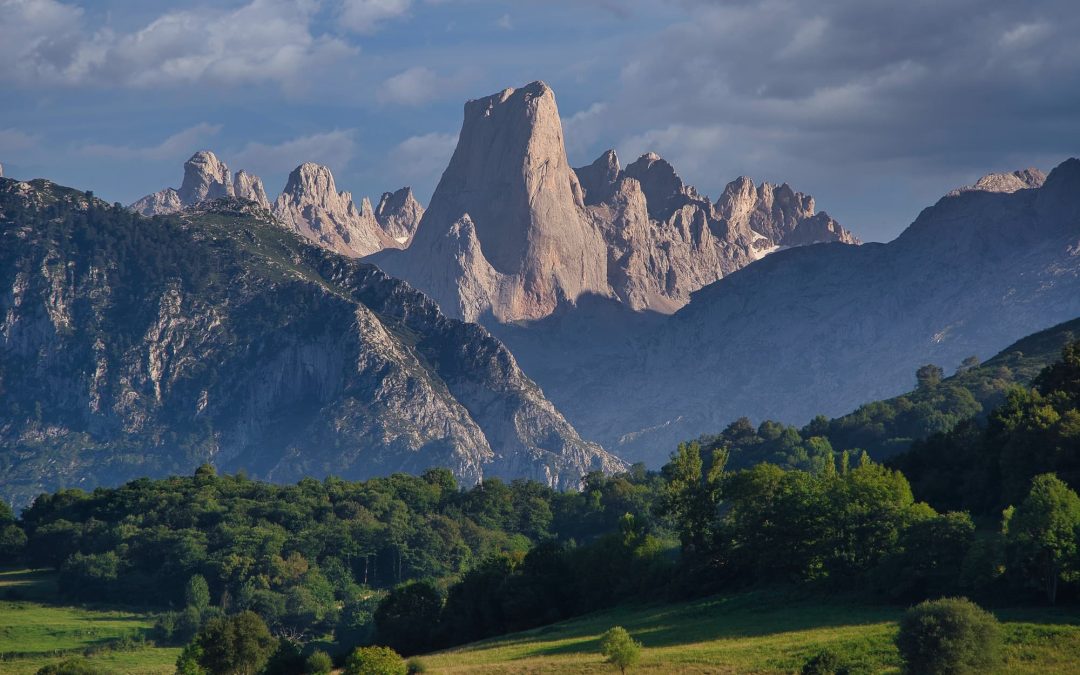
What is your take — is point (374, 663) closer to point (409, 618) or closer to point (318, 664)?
point (318, 664)

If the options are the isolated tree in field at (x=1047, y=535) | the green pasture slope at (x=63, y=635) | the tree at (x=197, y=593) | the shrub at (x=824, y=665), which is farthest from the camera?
the tree at (x=197, y=593)

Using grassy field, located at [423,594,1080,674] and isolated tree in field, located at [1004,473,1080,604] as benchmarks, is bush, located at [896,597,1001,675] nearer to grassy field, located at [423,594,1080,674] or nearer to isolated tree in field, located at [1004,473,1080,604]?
grassy field, located at [423,594,1080,674]

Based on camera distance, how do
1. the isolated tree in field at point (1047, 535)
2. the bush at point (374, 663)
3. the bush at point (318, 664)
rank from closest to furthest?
the bush at point (374, 663) → the isolated tree in field at point (1047, 535) → the bush at point (318, 664)

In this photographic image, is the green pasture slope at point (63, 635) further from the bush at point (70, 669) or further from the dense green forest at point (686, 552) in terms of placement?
the bush at point (70, 669)

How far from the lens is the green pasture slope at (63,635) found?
130 m

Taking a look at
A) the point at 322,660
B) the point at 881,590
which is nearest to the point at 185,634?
the point at 322,660

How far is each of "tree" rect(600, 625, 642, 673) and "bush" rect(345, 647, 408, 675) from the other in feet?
38.1

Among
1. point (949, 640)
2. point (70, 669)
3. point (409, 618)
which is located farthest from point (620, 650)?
point (409, 618)

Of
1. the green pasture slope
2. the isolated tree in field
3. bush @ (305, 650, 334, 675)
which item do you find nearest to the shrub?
the isolated tree in field

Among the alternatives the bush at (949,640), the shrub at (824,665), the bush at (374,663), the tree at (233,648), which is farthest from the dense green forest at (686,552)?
the bush at (374,663)

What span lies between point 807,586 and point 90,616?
80666 millimetres

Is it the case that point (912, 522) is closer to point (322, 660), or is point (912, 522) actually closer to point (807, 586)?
point (807, 586)

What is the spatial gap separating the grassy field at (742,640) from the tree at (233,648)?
12.7m

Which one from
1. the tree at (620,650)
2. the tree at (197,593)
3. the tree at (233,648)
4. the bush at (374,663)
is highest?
the tree at (197,593)
